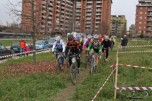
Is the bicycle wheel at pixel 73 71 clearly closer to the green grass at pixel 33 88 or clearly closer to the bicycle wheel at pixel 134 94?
the green grass at pixel 33 88

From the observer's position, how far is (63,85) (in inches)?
433

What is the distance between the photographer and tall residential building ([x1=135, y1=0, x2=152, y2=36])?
425ft

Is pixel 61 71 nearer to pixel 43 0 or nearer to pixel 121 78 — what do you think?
pixel 121 78

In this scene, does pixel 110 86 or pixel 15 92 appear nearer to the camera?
pixel 15 92

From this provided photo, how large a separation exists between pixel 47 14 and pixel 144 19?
10255 cm

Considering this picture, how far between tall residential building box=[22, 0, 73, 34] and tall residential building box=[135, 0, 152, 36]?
5888cm

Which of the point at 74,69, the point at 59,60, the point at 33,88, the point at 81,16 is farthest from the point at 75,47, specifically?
the point at 81,16

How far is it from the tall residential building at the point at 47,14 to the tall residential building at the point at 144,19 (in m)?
58.9

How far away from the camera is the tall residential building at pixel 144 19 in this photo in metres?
130

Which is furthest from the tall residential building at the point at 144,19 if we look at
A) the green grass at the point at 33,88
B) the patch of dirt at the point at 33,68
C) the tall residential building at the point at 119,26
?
the green grass at the point at 33,88

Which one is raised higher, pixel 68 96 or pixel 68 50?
pixel 68 50

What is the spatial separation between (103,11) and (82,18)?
18.8 m

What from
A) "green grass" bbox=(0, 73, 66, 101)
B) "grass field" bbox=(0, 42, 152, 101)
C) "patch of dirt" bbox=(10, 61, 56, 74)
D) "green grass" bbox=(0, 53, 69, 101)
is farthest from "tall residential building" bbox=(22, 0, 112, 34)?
"green grass" bbox=(0, 73, 66, 101)

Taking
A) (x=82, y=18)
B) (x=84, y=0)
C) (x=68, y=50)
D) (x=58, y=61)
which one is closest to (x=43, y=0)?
(x=58, y=61)
